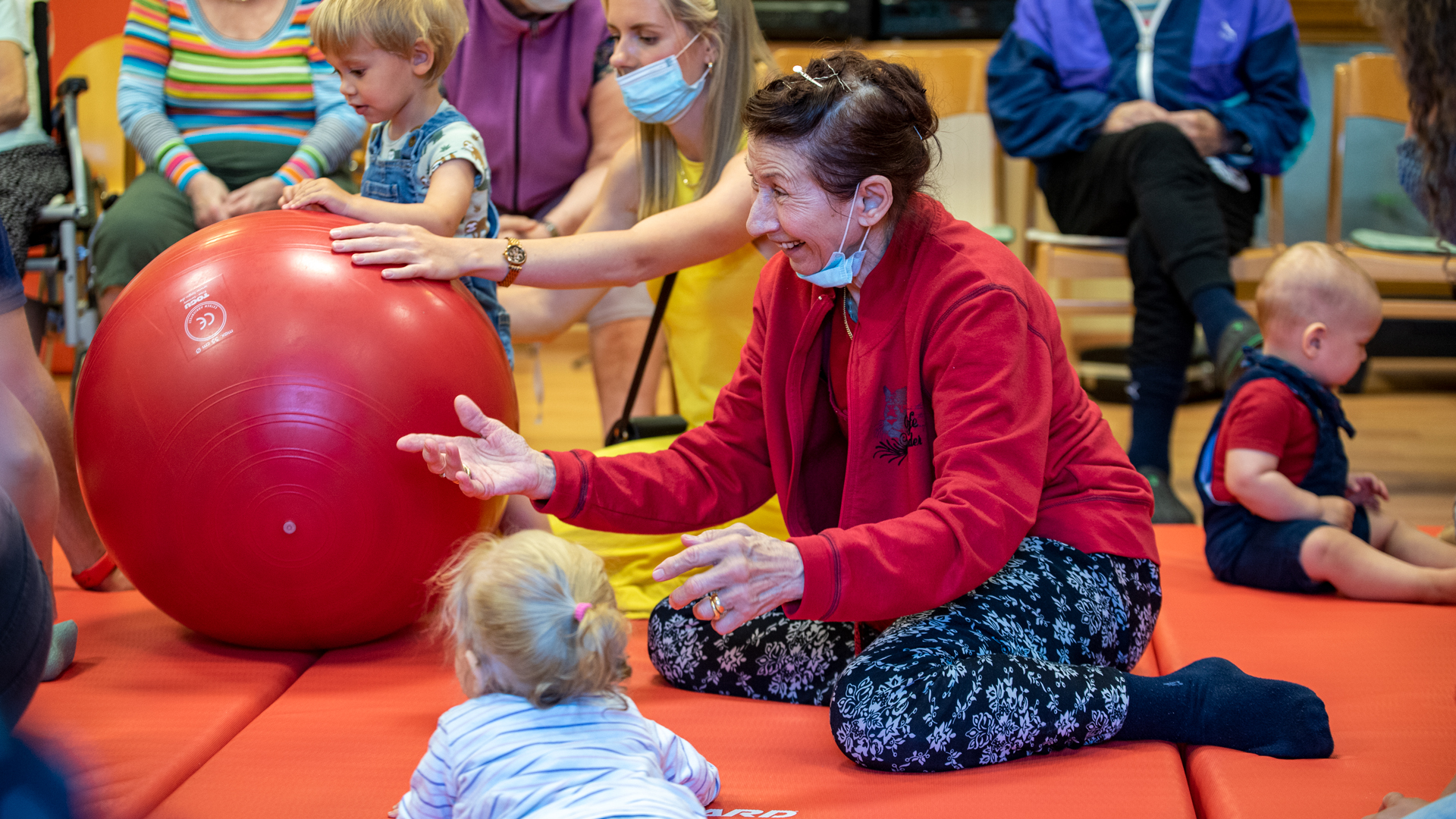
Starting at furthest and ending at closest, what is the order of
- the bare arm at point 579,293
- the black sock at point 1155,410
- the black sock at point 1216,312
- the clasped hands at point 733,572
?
the black sock at point 1155,410 < the black sock at point 1216,312 < the bare arm at point 579,293 < the clasped hands at point 733,572

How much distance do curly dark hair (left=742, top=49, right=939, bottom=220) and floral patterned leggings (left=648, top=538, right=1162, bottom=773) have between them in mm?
520

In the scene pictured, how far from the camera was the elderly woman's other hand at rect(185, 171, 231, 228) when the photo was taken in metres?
2.61

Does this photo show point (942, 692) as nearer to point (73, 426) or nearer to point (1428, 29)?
point (1428, 29)

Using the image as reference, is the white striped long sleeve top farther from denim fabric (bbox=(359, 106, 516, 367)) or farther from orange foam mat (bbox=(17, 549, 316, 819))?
denim fabric (bbox=(359, 106, 516, 367))

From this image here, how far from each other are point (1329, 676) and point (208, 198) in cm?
233

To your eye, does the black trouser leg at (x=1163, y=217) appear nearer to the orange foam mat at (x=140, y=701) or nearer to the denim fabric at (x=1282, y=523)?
the denim fabric at (x=1282, y=523)

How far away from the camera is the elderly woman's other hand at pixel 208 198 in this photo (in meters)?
2.61

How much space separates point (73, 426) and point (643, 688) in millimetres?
882

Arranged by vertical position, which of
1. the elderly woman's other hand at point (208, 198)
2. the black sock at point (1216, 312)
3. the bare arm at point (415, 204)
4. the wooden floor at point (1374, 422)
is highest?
the bare arm at point (415, 204)

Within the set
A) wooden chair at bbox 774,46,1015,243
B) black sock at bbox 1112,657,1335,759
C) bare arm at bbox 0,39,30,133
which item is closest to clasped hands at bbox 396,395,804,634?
black sock at bbox 1112,657,1335,759

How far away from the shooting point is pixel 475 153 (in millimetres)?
2039

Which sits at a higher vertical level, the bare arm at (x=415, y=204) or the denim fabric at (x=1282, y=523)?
the bare arm at (x=415, y=204)

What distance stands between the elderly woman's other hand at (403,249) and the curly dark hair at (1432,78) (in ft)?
3.95

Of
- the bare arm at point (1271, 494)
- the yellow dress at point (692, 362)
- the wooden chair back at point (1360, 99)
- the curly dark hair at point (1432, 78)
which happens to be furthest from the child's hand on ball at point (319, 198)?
→ the wooden chair back at point (1360, 99)
